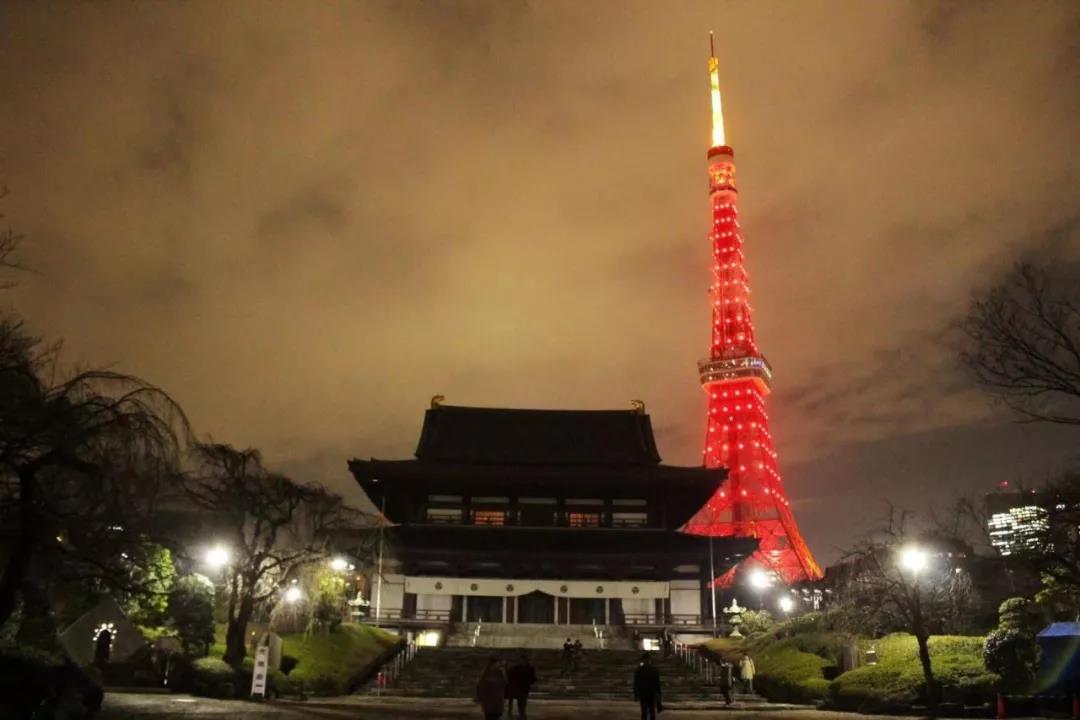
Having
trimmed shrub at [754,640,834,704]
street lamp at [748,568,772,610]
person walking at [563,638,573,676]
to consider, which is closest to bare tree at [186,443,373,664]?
person walking at [563,638,573,676]

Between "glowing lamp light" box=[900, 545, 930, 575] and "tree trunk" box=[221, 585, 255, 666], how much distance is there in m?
19.7

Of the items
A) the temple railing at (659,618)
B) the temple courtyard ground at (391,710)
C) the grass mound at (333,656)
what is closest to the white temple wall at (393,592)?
the grass mound at (333,656)

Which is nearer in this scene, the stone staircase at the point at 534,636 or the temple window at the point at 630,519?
the stone staircase at the point at 534,636

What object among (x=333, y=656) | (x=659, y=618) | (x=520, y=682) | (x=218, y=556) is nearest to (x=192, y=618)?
(x=218, y=556)

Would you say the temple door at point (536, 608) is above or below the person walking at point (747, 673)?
above

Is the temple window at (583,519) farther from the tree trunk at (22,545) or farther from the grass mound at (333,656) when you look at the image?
the tree trunk at (22,545)

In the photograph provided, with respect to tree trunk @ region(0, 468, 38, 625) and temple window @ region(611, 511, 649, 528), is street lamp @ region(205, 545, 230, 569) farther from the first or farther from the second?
temple window @ region(611, 511, 649, 528)

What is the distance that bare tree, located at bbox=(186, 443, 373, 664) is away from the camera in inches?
941

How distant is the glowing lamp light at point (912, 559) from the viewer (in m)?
23.7

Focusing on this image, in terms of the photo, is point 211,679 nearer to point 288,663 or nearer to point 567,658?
point 288,663

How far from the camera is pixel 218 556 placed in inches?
973

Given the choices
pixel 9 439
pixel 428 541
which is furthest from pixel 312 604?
pixel 9 439

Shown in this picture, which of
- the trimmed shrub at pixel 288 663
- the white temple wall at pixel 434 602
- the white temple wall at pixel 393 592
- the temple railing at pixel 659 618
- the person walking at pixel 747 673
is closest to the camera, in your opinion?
the trimmed shrub at pixel 288 663

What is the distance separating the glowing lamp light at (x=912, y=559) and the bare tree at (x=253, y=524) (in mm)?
18116
